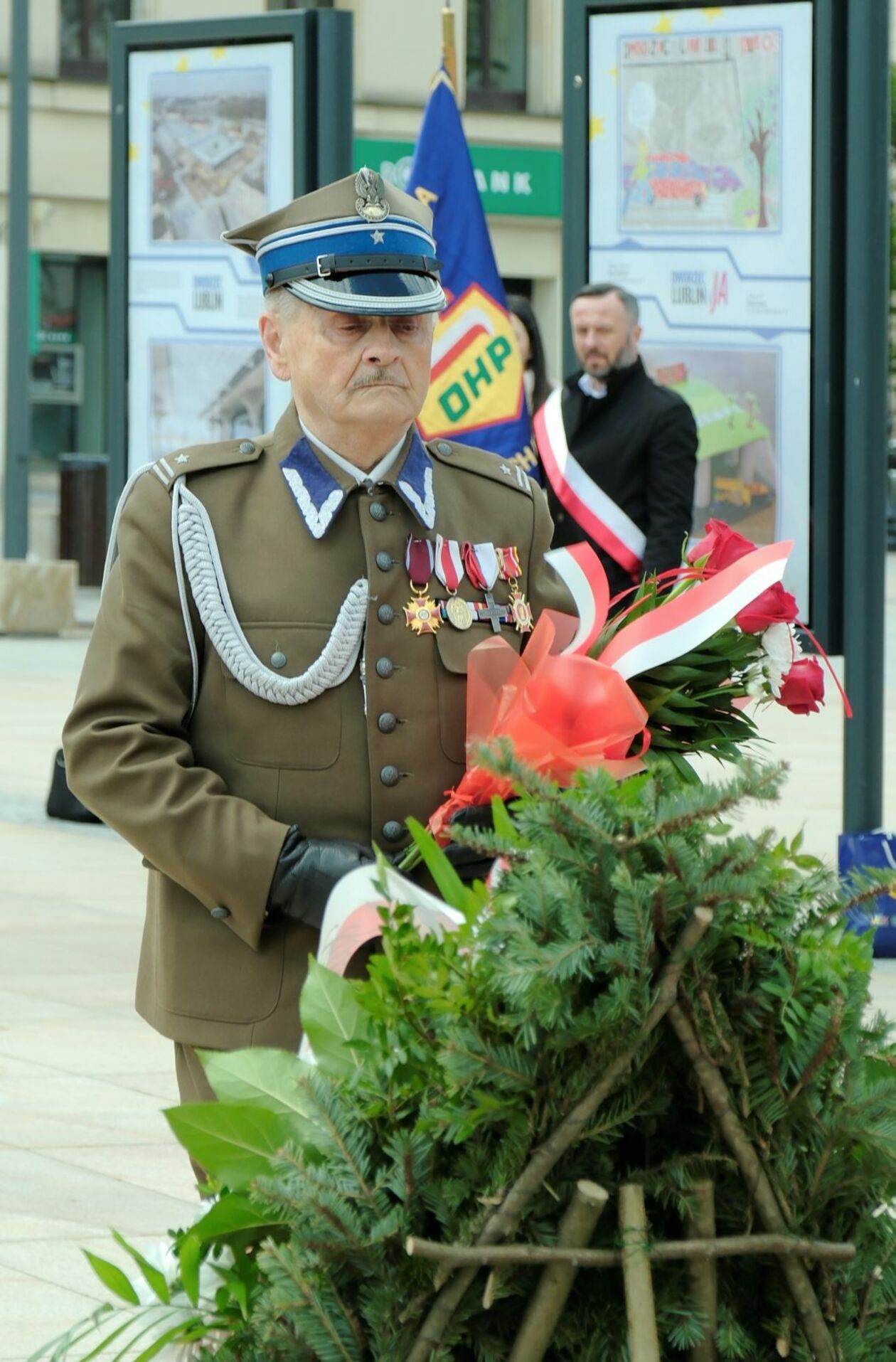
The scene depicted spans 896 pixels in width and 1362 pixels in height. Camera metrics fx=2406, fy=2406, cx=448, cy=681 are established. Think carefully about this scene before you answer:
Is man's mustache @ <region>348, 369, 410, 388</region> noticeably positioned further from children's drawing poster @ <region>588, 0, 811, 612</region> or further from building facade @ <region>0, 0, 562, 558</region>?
building facade @ <region>0, 0, 562, 558</region>

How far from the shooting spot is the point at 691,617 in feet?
8.60

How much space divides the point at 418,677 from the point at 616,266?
5111 mm

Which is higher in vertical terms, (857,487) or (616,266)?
(616,266)

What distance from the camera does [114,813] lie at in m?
2.66

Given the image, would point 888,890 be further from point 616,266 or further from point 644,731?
point 616,266

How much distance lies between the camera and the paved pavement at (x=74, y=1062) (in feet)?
13.2

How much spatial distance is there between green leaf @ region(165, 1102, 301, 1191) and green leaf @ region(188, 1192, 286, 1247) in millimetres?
14

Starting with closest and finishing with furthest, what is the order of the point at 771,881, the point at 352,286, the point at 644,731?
1. the point at 771,881
2. the point at 644,731
3. the point at 352,286

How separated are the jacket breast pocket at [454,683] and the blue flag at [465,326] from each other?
5217 mm

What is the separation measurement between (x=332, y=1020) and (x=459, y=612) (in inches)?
36.5

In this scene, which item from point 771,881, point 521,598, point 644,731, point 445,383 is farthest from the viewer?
point 445,383

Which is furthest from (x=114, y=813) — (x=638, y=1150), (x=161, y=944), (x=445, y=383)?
(x=445, y=383)

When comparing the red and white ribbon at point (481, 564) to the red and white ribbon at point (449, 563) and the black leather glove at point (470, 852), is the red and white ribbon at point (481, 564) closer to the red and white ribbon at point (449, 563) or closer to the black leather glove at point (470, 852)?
the red and white ribbon at point (449, 563)

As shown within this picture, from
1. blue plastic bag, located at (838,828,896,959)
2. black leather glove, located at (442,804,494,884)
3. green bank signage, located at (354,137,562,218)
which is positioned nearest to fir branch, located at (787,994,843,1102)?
black leather glove, located at (442,804,494,884)
